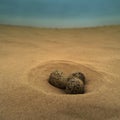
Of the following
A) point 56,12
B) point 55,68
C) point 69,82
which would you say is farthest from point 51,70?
point 56,12

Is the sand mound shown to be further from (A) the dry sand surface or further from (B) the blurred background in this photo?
(B) the blurred background

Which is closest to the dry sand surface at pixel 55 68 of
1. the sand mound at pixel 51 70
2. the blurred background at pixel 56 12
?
the sand mound at pixel 51 70

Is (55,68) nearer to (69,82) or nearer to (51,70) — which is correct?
(51,70)

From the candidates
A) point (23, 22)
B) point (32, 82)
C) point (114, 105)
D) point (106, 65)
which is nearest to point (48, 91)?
point (32, 82)

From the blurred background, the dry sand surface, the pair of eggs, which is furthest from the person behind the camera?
the blurred background

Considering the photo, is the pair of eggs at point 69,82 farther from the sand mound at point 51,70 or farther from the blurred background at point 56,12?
the blurred background at point 56,12

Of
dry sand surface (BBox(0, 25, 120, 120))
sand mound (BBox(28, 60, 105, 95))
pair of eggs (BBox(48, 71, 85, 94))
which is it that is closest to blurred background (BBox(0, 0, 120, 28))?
dry sand surface (BBox(0, 25, 120, 120))
